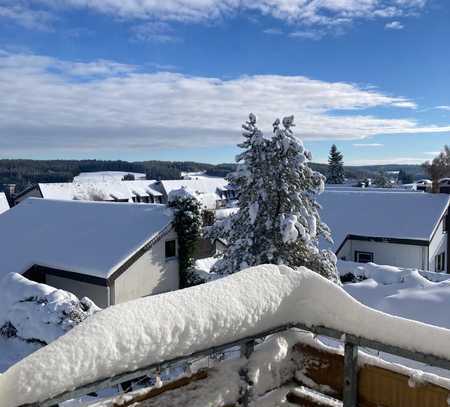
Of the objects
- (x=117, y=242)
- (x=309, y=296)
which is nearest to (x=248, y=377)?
(x=309, y=296)

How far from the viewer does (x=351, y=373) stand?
2.48 metres

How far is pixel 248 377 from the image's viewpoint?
102 inches

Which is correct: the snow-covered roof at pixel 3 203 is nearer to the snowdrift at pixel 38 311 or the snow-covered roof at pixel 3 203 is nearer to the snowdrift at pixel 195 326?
the snowdrift at pixel 38 311

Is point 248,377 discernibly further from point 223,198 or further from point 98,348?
point 223,198

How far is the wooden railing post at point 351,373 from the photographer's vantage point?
8.13 feet

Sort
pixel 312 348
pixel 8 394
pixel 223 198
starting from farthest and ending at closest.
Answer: pixel 223 198 < pixel 312 348 < pixel 8 394

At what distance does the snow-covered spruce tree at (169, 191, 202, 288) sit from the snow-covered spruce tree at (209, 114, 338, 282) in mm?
4061

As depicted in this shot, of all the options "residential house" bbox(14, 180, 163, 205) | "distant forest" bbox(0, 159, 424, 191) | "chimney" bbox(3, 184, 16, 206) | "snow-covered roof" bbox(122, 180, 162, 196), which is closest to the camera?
"residential house" bbox(14, 180, 163, 205)

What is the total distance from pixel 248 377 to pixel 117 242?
1568cm

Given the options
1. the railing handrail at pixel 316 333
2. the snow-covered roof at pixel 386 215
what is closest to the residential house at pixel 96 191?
the snow-covered roof at pixel 386 215

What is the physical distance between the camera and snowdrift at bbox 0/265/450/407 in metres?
1.77

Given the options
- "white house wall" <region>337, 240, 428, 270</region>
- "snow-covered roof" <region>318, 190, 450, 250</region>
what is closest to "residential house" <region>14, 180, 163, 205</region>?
"snow-covered roof" <region>318, 190, 450, 250</region>

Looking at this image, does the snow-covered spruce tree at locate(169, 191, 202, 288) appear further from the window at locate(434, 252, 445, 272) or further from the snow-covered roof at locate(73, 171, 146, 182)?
the snow-covered roof at locate(73, 171, 146, 182)

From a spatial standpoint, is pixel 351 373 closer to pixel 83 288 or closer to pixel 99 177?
pixel 83 288
